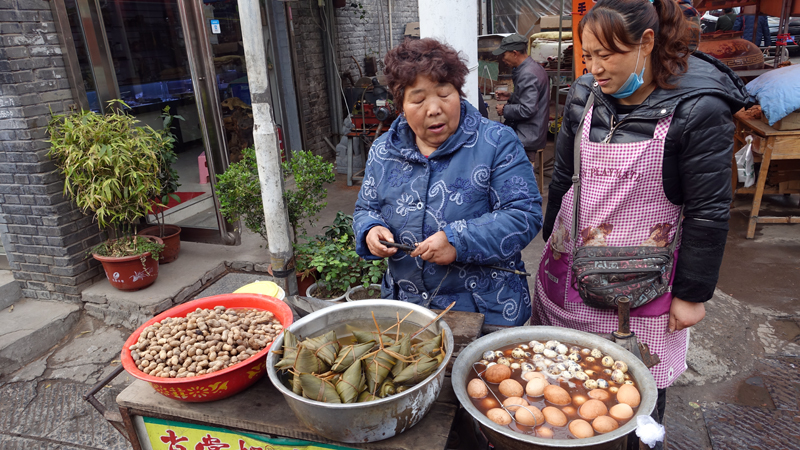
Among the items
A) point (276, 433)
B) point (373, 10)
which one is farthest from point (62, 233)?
point (373, 10)

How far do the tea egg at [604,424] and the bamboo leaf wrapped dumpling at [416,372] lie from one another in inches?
17.2

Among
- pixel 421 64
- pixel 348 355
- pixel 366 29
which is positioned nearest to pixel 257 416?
pixel 348 355

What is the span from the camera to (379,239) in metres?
1.86

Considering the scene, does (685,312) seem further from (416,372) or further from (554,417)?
(416,372)

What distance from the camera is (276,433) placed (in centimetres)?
149

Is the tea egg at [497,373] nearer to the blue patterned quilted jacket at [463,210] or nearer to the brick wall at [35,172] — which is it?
the blue patterned quilted jacket at [463,210]

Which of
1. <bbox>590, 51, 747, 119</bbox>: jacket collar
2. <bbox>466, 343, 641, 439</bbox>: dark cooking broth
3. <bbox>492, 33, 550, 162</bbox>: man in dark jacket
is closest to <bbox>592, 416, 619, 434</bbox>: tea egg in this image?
<bbox>466, 343, 641, 439</bbox>: dark cooking broth

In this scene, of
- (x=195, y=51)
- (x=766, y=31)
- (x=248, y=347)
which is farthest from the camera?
(x=766, y=31)

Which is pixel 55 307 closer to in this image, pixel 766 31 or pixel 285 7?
pixel 285 7

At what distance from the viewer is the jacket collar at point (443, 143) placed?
6.03ft

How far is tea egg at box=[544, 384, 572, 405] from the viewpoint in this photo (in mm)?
1439

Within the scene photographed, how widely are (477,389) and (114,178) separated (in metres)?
3.51

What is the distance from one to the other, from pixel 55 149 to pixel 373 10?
22.5ft

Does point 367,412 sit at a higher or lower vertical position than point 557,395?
higher
